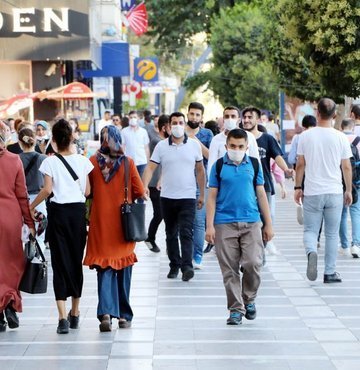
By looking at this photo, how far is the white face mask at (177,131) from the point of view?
12.5m

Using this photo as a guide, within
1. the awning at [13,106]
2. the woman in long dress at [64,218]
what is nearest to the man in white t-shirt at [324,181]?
the woman in long dress at [64,218]

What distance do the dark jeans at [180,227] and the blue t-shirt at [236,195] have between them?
2639 millimetres

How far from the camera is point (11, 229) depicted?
9.59 metres

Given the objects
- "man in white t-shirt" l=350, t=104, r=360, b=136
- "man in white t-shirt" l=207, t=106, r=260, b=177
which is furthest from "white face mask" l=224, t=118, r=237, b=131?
"man in white t-shirt" l=350, t=104, r=360, b=136

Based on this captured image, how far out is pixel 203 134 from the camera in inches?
559

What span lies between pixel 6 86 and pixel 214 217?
21.0 metres

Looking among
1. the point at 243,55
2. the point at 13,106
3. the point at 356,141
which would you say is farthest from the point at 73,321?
the point at 243,55

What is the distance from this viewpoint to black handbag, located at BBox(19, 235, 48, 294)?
9523 mm

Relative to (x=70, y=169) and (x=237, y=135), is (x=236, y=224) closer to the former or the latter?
(x=237, y=135)

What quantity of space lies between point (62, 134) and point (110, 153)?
16.6 inches

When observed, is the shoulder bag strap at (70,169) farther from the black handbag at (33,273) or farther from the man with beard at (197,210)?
the man with beard at (197,210)

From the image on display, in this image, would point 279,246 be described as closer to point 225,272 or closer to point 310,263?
point 310,263

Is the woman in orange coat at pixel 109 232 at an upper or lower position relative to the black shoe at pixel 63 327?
upper

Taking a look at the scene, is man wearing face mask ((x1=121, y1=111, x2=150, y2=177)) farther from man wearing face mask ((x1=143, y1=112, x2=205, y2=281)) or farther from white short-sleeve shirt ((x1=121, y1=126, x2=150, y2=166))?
man wearing face mask ((x1=143, y1=112, x2=205, y2=281))
